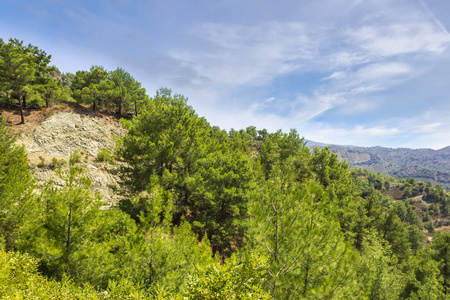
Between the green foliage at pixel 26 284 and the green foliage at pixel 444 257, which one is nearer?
the green foliage at pixel 26 284

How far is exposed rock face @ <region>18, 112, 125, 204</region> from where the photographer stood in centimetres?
2077

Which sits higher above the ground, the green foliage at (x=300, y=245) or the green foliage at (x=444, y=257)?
the green foliage at (x=300, y=245)

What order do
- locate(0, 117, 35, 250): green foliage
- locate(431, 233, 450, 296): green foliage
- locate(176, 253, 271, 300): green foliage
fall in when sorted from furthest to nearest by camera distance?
1. locate(431, 233, 450, 296): green foliage
2. locate(0, 117, 35, 250): green foliage
3. locate(176, 253, 271, 300): green foliage

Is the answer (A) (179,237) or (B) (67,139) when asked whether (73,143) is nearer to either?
(B) (67,139)

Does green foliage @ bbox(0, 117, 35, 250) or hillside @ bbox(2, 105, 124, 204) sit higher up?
hillside @ bbox(2, 105, 124, 204)

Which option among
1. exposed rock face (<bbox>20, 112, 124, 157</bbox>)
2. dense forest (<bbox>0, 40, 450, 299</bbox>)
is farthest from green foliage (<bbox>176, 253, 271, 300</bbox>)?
exposed rock face (<bbox>20, 112, 124, 157</bbox>)

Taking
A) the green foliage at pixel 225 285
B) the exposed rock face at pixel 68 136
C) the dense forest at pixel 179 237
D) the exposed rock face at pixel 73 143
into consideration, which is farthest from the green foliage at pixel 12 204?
the exposed rock face at pixel 68 136

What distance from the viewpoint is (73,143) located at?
2762cm

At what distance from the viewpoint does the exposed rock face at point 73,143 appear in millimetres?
20770

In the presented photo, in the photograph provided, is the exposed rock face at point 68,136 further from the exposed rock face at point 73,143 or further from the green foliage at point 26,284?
the green foliage at point 26,284

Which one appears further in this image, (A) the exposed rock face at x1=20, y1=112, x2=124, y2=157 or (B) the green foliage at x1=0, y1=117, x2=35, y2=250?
(A) the exposed rock face at x1=20, y1=112, x2=124, y2=157

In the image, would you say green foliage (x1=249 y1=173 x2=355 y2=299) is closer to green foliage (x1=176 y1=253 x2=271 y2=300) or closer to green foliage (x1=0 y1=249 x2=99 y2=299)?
green foliage (x1=176 y1=253 x2=271 y2=300)

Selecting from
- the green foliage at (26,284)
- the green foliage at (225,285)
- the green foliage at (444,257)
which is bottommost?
the green foliage at (444,257)

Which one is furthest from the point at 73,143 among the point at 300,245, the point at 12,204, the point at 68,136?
the point at 300,245
